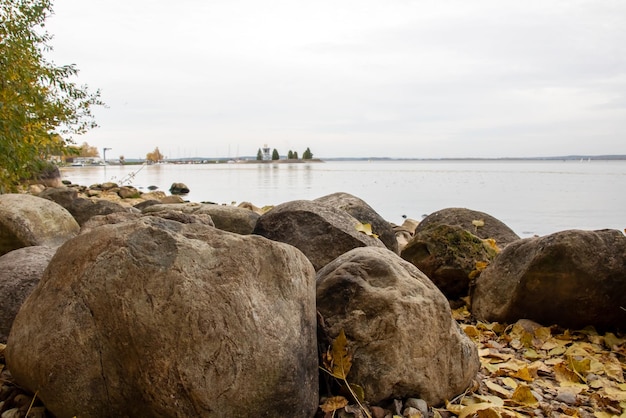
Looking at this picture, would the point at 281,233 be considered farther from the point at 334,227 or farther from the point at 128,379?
the point at 128,379

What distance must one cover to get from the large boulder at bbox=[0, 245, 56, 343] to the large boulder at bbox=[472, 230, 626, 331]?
13.2 ft

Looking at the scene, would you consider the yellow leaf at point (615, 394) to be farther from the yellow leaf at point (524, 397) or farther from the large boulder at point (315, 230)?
the large boulder at point (315, 230)

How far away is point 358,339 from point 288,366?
63 centimetres

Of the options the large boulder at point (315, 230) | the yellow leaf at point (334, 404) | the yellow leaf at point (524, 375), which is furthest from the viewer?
the large boulder at point (315, 230)

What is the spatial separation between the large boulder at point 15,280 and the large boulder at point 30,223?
1945 millimetres

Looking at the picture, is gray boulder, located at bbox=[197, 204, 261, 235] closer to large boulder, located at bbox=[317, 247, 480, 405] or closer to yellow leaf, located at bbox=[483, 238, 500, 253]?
yellow leaf, located at bbox=[483, 238, 500, 253]

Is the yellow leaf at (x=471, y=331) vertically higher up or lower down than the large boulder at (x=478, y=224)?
lower down

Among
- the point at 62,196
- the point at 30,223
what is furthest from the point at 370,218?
the point at 62,196

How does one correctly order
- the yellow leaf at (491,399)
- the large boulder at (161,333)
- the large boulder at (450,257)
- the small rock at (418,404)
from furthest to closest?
the large boulder at (450,257) < the yellow leaf at (491,399) < the small rock at (418,404) < the large boulder at (161,333)

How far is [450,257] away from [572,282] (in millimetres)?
1354

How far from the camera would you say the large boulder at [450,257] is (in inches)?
230

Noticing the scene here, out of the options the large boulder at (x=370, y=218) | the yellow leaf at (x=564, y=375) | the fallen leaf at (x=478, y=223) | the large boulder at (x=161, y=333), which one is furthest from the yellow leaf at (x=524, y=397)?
the fallen leaf at (x=478, y=223)

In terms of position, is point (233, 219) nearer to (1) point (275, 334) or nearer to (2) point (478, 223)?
(2) point (478, 223)

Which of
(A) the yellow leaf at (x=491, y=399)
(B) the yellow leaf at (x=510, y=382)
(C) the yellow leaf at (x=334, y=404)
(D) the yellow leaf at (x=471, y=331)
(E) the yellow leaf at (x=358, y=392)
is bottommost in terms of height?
(B) the yellow leaf at (x=510, y=382)
